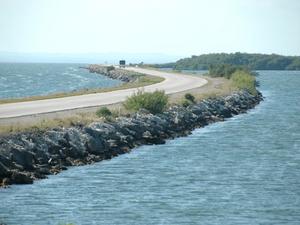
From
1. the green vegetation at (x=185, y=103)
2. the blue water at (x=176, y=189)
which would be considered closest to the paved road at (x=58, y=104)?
the green vegetation at (x=185, y=103)

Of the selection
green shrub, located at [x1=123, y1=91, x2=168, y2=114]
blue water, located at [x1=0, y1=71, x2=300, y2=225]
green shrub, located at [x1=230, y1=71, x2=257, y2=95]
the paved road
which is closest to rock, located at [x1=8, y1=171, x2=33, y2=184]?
blue water, located at [x1=0, y1=71, x2=300, y2=225]

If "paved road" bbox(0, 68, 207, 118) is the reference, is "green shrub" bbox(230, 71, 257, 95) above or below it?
below

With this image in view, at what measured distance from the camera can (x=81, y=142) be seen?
131 ft

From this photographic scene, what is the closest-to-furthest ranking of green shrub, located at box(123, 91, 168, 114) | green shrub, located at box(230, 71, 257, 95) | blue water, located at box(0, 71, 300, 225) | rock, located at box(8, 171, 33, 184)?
blue water, located at box(0, 71, 300, 225) < rock, located at box(8, 171, 33, 184) < green shrub, located at box(123, 91, 168, 114) < green shrub, located at box(230, 71, 257, 95)

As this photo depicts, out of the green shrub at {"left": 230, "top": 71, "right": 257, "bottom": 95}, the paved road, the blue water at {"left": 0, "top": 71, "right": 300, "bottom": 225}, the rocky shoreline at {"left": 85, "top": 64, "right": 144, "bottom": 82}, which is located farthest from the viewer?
the rocky shoreline at {"left": 85, "top": 64, "right": 144, "bottom": 82}

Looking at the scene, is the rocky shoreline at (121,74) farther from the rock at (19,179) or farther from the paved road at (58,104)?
the rock at (19,179)

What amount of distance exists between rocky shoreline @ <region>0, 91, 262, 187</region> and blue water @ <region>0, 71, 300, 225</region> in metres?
0.84

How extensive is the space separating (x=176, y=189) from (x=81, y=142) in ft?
28.9

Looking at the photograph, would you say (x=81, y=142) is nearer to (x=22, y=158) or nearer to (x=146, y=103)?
(x=22, y=158)

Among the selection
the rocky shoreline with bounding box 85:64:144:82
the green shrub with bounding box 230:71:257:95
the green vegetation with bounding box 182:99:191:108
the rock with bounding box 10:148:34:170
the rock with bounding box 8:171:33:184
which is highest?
the rock with bounding box 10:148:34:170

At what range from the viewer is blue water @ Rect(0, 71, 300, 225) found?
27.8 m

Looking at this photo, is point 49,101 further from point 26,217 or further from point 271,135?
point 26,217

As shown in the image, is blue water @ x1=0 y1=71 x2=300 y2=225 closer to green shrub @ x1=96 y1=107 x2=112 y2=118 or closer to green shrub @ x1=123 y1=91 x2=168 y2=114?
green shrub @ x1=96 y1=107 x2=112 y2=118

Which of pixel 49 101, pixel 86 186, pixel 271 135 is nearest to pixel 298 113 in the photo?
pixel 271 135
